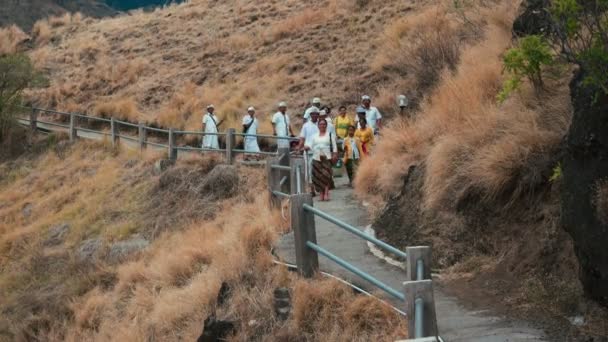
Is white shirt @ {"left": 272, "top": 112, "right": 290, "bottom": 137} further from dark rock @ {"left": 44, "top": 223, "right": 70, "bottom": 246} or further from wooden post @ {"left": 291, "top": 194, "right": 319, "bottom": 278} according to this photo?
wooden post @ {"left": 291, "top": 194, "right": 319, "bottom": 278}

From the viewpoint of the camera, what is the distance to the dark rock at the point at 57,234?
18.9 metres

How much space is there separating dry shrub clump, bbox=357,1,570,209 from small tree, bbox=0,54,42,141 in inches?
753

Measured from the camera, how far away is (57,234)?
19.2 m

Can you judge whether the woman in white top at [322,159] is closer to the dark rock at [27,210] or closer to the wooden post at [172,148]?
the wooden post at [172,148]

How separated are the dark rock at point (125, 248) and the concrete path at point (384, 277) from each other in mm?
4129

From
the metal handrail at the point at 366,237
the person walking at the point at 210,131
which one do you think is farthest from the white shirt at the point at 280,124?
the metal handrail at the point at 366,237

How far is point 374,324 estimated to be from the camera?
751cm

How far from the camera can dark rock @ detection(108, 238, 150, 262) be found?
622 inches

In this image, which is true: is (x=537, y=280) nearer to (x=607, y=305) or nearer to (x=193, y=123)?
(x=607, y=305)

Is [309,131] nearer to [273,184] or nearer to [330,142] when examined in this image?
[330,142]

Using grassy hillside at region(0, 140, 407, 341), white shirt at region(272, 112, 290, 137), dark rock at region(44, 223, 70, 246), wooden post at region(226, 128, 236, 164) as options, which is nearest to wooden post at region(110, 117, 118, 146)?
grassy hillside at region(0, 140, 407, 341)

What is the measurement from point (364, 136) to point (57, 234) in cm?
800

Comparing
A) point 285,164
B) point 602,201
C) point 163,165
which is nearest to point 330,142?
point 285,164

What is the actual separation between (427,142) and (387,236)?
2568 millimetres
